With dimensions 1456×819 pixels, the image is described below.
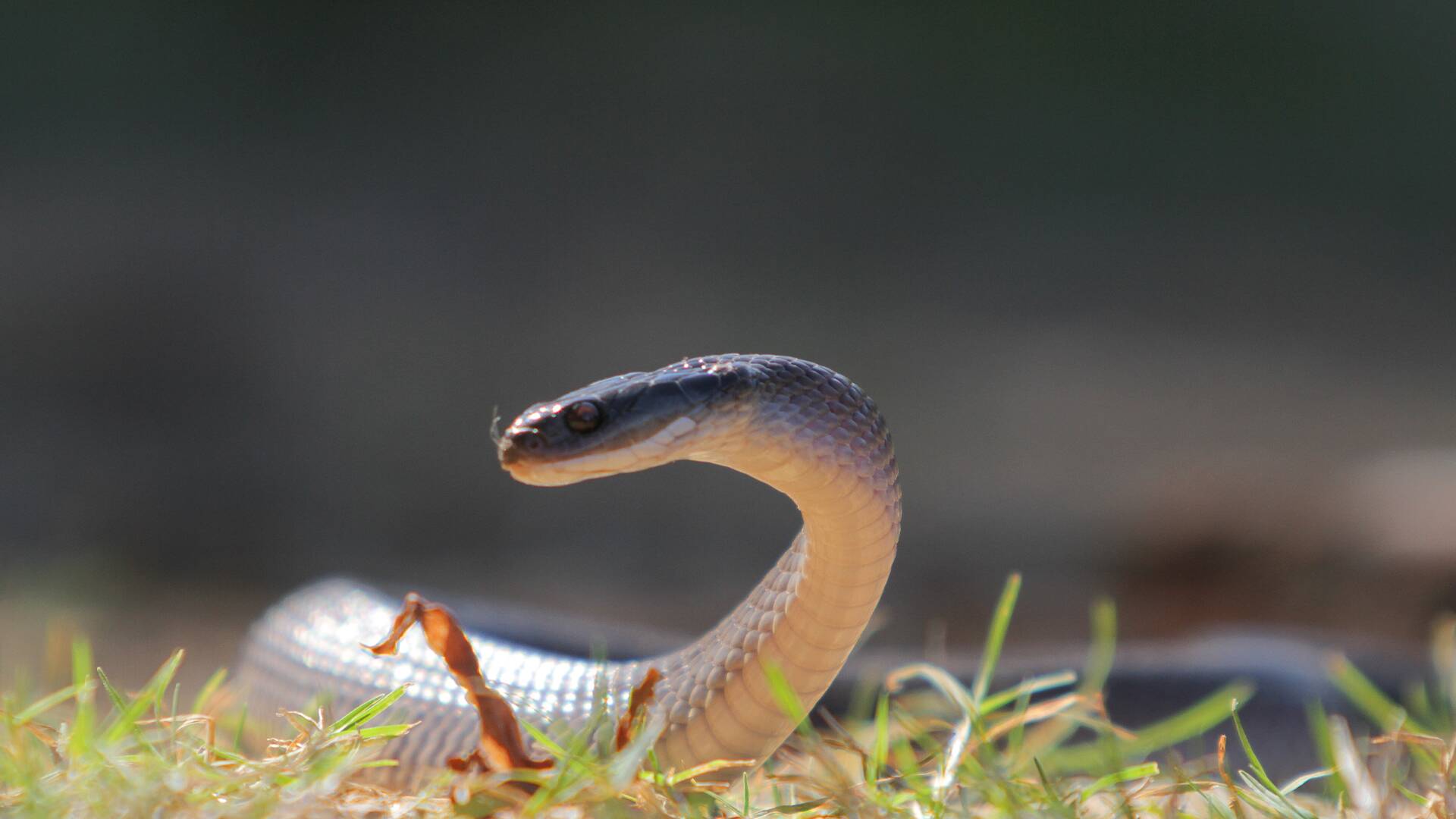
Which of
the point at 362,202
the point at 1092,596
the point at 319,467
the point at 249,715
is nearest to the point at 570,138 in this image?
the point at 362,202

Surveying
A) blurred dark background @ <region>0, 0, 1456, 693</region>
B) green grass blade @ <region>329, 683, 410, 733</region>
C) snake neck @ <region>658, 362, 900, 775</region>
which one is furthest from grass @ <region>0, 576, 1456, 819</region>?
blurred dark background @ <region>0, 0, 1456, 693</region>

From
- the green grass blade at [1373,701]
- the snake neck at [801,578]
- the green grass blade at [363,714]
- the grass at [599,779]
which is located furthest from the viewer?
the green grass blade at [1373,701]

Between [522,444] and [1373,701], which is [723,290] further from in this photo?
[522,444]

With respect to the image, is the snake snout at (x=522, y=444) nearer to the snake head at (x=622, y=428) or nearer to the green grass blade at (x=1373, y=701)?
the snake head at (x=622, y=428)

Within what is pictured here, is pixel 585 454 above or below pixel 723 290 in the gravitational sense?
above

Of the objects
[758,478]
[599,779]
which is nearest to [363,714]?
[599,779]

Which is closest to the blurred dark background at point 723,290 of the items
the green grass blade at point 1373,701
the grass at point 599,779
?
the green grass blade at point 1373,701
